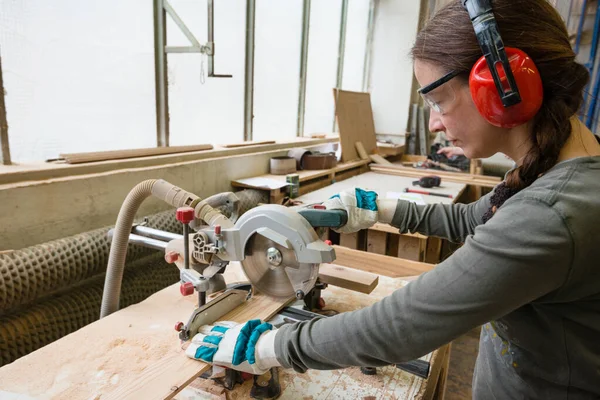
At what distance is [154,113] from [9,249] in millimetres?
1120

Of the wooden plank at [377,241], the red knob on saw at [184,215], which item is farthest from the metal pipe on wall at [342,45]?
the red knob on saw at [184,215]

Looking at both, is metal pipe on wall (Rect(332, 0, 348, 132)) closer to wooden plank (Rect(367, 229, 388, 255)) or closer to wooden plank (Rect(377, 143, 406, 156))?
wooden plank (Rect(377, 143, 406, 156))

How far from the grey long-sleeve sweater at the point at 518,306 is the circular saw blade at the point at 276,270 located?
0.59 ft

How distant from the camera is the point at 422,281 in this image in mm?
653

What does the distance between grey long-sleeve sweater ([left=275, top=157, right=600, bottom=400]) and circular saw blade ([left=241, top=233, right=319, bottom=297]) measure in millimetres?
181

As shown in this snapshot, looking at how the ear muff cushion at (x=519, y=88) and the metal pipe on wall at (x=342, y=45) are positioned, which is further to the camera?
the metal pipe on wall at (x=342, y=45)

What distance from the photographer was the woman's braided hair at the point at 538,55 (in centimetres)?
68

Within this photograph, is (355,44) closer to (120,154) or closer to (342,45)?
(342,45)

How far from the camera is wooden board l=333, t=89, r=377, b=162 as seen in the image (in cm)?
394

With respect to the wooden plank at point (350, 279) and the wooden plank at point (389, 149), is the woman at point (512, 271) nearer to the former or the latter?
the wooden plank at point (350, 279)

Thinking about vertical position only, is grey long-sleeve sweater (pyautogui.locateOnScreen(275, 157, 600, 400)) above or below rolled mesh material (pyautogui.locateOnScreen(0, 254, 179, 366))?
above

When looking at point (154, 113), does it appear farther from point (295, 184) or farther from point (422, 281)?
point (422, 281)

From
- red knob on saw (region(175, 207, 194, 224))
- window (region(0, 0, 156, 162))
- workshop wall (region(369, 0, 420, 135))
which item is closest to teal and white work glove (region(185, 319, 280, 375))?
red knob on saw (region(175, 207, 194, 224))

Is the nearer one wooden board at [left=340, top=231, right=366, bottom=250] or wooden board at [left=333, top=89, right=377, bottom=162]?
wooden board at [left=340, top=231, right=366, bottom=250]
